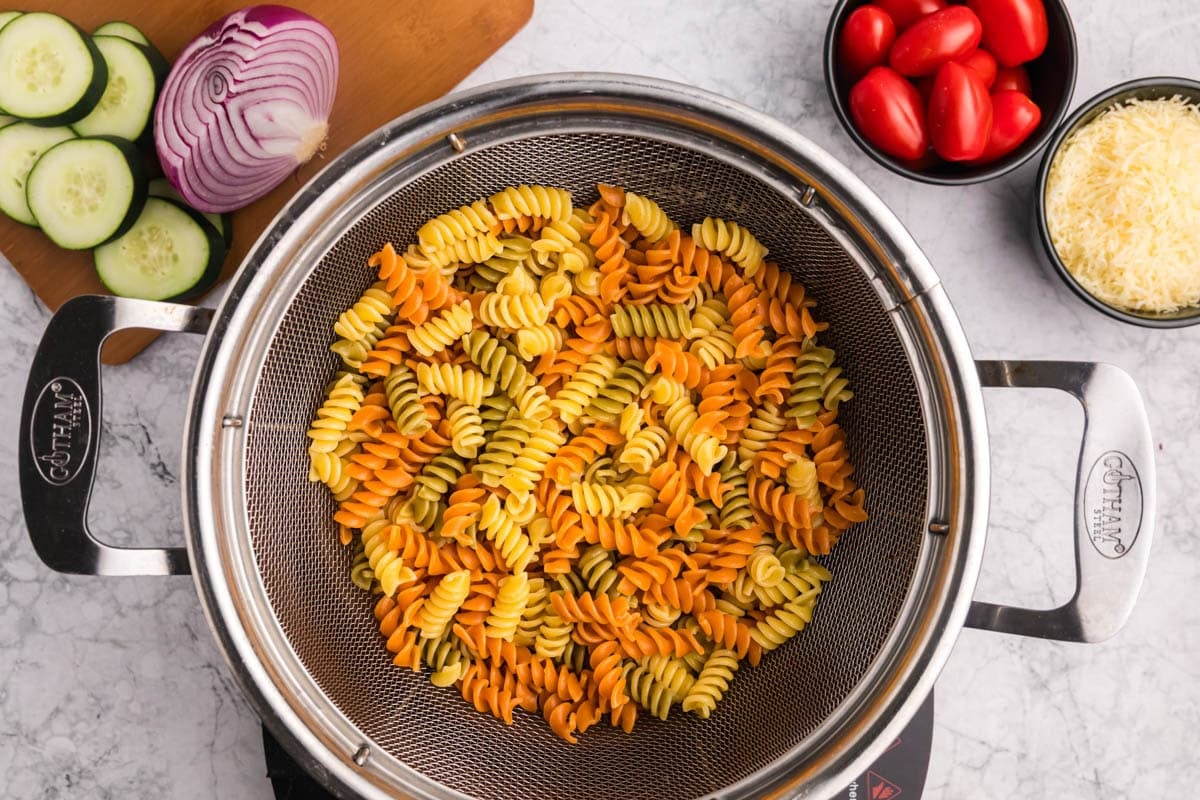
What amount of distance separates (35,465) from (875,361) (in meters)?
1.61

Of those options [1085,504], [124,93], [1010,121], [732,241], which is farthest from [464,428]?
[1010,121]

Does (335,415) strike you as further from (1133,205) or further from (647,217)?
(1133,205)

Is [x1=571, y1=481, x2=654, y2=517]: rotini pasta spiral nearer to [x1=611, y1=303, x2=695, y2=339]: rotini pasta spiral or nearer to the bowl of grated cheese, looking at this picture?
[x1=611, y1=303, x2=695, y2=339]: rotini pasta spiral

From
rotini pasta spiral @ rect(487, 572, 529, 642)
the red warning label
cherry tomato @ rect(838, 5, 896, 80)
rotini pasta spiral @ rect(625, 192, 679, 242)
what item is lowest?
the red warning label

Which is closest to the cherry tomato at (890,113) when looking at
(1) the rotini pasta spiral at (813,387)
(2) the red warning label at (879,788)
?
(1) the rotini pasta spiral at (813,387)

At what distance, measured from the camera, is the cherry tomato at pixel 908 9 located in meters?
1.98

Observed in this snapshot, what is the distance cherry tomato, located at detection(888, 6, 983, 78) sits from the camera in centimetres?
191

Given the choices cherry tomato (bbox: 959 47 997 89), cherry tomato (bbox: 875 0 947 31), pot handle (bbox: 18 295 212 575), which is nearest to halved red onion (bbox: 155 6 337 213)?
pot handle (bbox: 18 295 212 575)

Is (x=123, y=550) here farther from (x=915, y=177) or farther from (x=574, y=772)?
(x=915, y=177)

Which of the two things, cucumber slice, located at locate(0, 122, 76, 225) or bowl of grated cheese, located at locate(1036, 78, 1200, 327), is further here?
cucumber slice, located at locate(0, 122, 76, 225)

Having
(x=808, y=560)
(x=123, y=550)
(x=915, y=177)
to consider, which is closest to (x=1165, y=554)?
(x=808, y=560)

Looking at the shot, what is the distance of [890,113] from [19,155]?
1.92 m

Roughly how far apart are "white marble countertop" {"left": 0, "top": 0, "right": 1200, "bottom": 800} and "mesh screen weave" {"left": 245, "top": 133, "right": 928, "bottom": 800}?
0.41 meters

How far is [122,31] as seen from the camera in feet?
6.71
